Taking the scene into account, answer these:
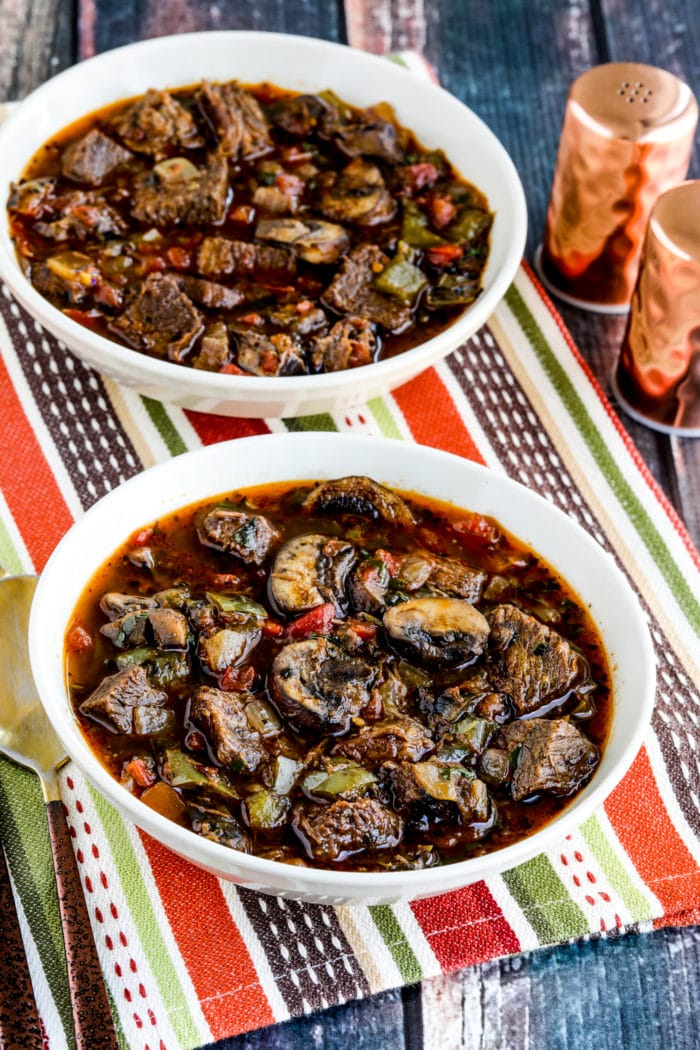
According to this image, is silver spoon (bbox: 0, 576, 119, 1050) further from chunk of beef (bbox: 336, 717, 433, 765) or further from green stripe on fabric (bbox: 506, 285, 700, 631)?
green stripe on fabric (bbox: 506, 285, 700, 631)

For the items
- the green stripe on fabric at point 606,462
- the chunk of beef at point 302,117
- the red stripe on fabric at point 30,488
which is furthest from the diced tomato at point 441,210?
the red stripe on fabric at point 30,488

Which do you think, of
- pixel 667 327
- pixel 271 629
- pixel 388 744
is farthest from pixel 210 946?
pixel 667 327

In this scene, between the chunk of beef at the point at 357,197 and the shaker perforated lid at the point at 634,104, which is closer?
the shaker perforated lid at the point at 634,104

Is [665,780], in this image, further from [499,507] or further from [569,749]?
[499,507]

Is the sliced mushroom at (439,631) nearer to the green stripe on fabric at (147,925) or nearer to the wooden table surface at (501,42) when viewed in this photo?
the green stripe on fabric at (147,925)

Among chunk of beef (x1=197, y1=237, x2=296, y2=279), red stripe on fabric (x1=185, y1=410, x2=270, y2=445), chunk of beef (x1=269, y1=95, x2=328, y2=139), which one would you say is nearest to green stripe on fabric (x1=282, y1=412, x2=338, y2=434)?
red stripe on fabric (x1=185, y1=410, x2=270, y2=445)
